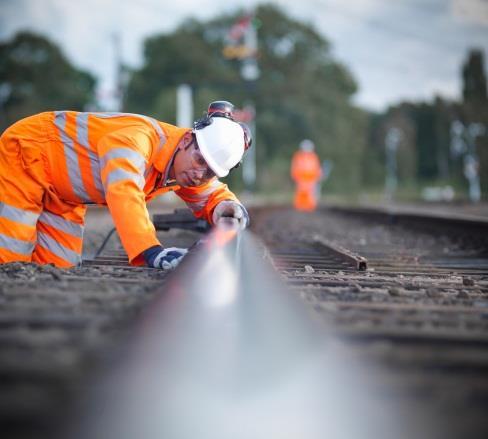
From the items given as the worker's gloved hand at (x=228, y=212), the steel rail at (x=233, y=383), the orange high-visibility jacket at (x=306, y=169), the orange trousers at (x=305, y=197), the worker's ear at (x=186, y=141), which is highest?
the orange high-visibility jacket at (x=306, y=169)

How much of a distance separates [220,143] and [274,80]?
4736 cm

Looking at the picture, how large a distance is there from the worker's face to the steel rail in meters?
1.79

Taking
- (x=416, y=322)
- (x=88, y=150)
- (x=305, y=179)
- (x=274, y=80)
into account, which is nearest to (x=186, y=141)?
(x=88, y=150)

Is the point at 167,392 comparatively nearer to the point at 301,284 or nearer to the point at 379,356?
the point at 379,356

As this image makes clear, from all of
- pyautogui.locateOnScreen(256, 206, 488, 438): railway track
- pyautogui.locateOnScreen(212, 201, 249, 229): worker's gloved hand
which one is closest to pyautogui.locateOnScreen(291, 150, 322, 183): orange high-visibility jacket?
pyautogui.locateOnScreen(256, 206, 488, 438): railway track

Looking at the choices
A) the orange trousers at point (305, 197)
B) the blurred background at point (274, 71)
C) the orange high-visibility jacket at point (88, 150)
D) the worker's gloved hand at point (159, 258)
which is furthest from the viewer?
the blurred background at point (274, 71)

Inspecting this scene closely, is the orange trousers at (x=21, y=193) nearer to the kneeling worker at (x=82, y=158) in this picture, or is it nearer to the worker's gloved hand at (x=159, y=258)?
the kneeling worker at (x=82, y=158)

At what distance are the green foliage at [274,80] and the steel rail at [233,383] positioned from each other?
1703 inches

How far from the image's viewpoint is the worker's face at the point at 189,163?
3.38 metres

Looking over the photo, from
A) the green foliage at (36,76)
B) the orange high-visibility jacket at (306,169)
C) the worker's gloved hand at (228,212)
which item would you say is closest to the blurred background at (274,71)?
the green foliage at (36,76)

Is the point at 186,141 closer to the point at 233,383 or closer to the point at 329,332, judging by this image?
the point at 329,332

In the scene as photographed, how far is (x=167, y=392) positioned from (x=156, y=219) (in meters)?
3.69

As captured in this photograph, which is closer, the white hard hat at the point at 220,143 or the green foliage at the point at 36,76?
→ the white hard hat at the point at 220,143

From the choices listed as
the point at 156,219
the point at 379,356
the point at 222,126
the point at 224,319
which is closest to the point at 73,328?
the point at 224,319
